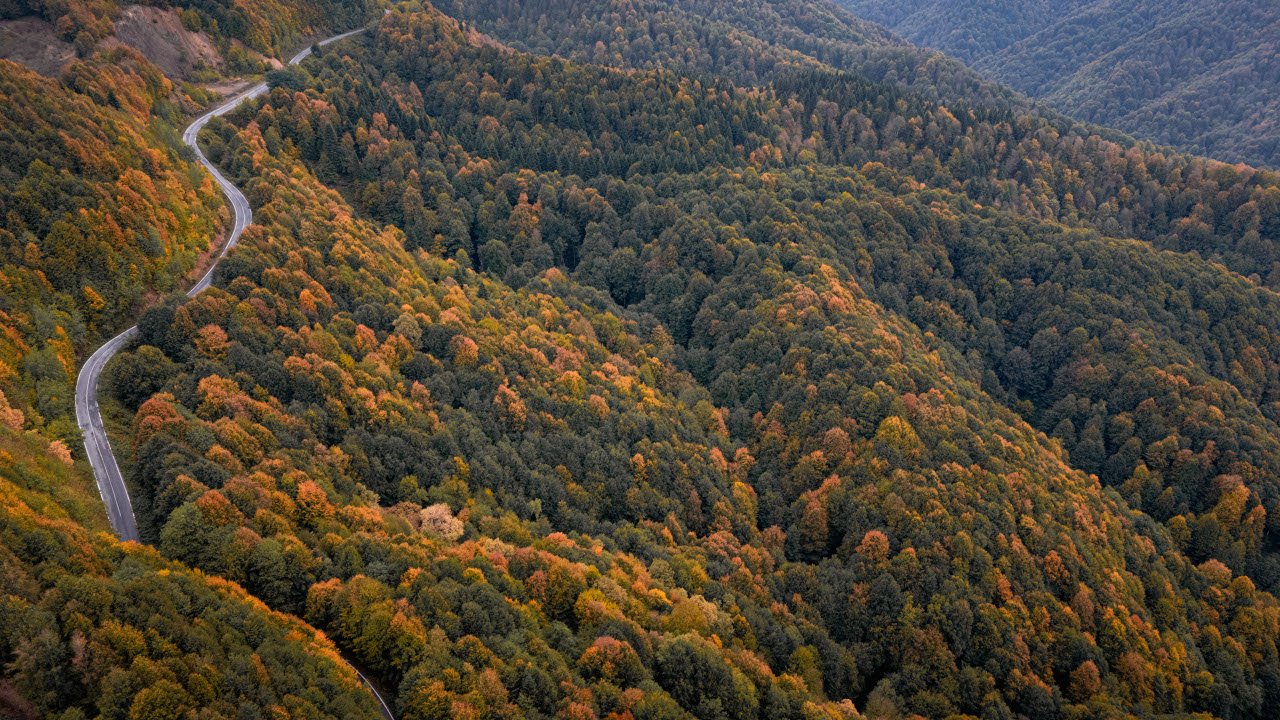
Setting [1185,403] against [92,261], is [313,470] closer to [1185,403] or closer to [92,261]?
[92,261]

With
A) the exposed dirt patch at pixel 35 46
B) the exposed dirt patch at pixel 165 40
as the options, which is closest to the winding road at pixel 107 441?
the exposed dirt patch at pixel 35 46

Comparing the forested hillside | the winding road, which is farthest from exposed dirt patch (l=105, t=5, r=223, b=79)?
the winding road

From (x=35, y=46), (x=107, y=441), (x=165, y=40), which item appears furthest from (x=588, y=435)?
(x=165, y=40)

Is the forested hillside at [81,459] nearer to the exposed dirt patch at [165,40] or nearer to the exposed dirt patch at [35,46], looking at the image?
the exposed dirt patch at [35,46]

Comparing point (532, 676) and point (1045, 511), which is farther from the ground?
point (532, 676)

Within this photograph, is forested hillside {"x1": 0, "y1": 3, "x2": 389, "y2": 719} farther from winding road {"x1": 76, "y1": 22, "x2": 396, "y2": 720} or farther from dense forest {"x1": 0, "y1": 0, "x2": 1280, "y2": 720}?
winding road {"x1": 76, "y1": 22, "x2": 396, "y2": 720}

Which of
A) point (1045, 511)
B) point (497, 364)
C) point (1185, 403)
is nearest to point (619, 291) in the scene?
point (497, 364)

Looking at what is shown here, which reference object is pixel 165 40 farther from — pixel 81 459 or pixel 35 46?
pixel 81 459

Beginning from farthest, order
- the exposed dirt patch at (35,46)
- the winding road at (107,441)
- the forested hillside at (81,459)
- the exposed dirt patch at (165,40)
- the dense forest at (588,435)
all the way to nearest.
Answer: the exposed dirt patch at (165,40), the exposed dirt patch at (35,46), the winding road at (107,441), the dense forest at (588,435), the forested hillside at (81,459)
